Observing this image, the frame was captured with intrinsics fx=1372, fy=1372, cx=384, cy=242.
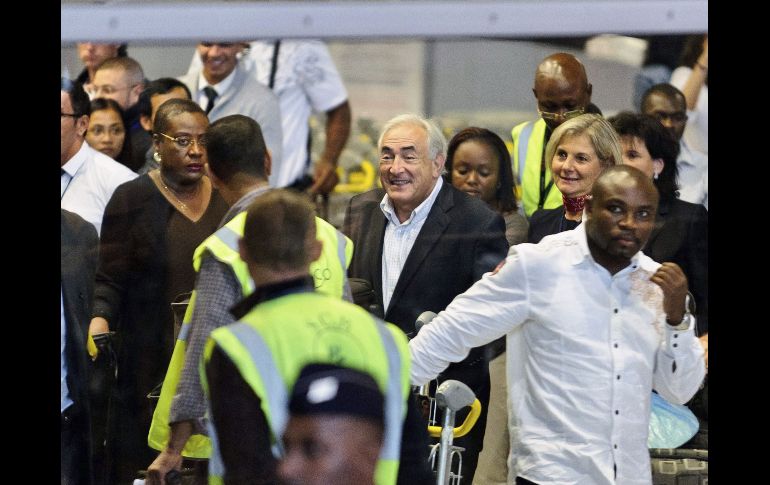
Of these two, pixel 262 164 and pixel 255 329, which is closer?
pixel 255 329

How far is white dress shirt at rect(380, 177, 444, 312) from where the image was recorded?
148 inches

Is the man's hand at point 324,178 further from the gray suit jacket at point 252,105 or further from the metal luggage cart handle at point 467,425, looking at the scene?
the metal luggage cart handle at point 467,425

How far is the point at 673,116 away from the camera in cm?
382

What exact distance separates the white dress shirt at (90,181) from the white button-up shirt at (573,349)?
93 centimetres

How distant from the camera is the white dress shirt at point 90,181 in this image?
376 centimetres

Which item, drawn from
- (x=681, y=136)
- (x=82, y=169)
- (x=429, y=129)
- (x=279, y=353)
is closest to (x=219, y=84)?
(x=82, y=169)

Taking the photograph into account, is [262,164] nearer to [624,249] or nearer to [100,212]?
[100,212]

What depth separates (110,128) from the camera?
3.81 meters

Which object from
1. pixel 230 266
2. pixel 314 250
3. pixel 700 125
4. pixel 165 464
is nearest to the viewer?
pixel 314 250

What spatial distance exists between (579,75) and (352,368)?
44.0 inches

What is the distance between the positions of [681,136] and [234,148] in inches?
49.0

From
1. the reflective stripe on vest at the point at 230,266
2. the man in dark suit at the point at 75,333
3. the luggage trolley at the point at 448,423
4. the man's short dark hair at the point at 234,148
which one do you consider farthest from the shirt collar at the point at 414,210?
the man in dark suit at the point at 75,333

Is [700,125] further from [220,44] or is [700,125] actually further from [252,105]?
[220,44]
